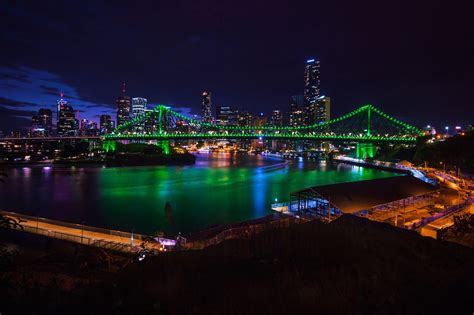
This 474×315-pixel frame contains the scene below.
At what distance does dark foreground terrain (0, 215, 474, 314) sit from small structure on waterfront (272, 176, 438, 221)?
894 cm

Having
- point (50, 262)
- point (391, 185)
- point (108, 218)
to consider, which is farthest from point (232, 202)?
point (50, 262)

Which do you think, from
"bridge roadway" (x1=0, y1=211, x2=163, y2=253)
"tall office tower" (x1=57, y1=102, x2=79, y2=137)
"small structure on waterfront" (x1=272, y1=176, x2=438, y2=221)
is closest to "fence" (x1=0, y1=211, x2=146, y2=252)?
"bridge roadway" (x1=0, y1=211, x2=163, y2=253)

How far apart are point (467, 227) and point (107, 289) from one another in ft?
44.7

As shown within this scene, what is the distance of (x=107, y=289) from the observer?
4.66m

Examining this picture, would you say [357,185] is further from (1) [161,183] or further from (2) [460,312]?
(1) [161,183]

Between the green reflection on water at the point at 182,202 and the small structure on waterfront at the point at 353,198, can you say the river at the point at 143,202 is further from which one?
the small structure on waterfront at the point at 353,198

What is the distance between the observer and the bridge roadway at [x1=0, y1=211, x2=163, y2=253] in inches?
498

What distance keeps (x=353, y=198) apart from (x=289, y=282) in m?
14.5

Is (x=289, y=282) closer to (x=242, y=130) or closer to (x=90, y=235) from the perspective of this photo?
(x=90, y=235)

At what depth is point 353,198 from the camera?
17.3m

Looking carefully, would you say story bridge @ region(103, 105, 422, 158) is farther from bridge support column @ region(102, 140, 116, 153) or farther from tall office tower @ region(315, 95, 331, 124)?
tall office tower @ region(315, 95, 331, 124)

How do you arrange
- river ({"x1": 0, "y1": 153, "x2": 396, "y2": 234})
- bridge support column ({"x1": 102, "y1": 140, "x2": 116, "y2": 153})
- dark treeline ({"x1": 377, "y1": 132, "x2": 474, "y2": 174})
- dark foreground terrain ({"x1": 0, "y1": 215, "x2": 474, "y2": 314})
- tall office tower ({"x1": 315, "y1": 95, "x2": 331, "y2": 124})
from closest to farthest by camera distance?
dark foreground terrain ({"x1": 0, "y1": 215, "x2": 474, "y2": 314}) → river ({"x1": 0, "y1": 153, "x2": 396, "y2": 234}) → dark treeline ({"x1": 377, "y1": 132, "x2": 474, "y2": 174}) → bridge support column ({"x1": 102, "y1": 140, "x2": 116, "y2": 153}) → tall office tower ({"x1": 315, "y1": 95, "x2": 331, "y2": 124})

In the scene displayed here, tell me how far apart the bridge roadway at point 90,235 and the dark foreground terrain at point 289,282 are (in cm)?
664

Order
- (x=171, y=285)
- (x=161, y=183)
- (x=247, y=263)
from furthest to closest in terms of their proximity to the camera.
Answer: (x=161, y=183) < (x=247, y=263) < (x=171, y=285)
